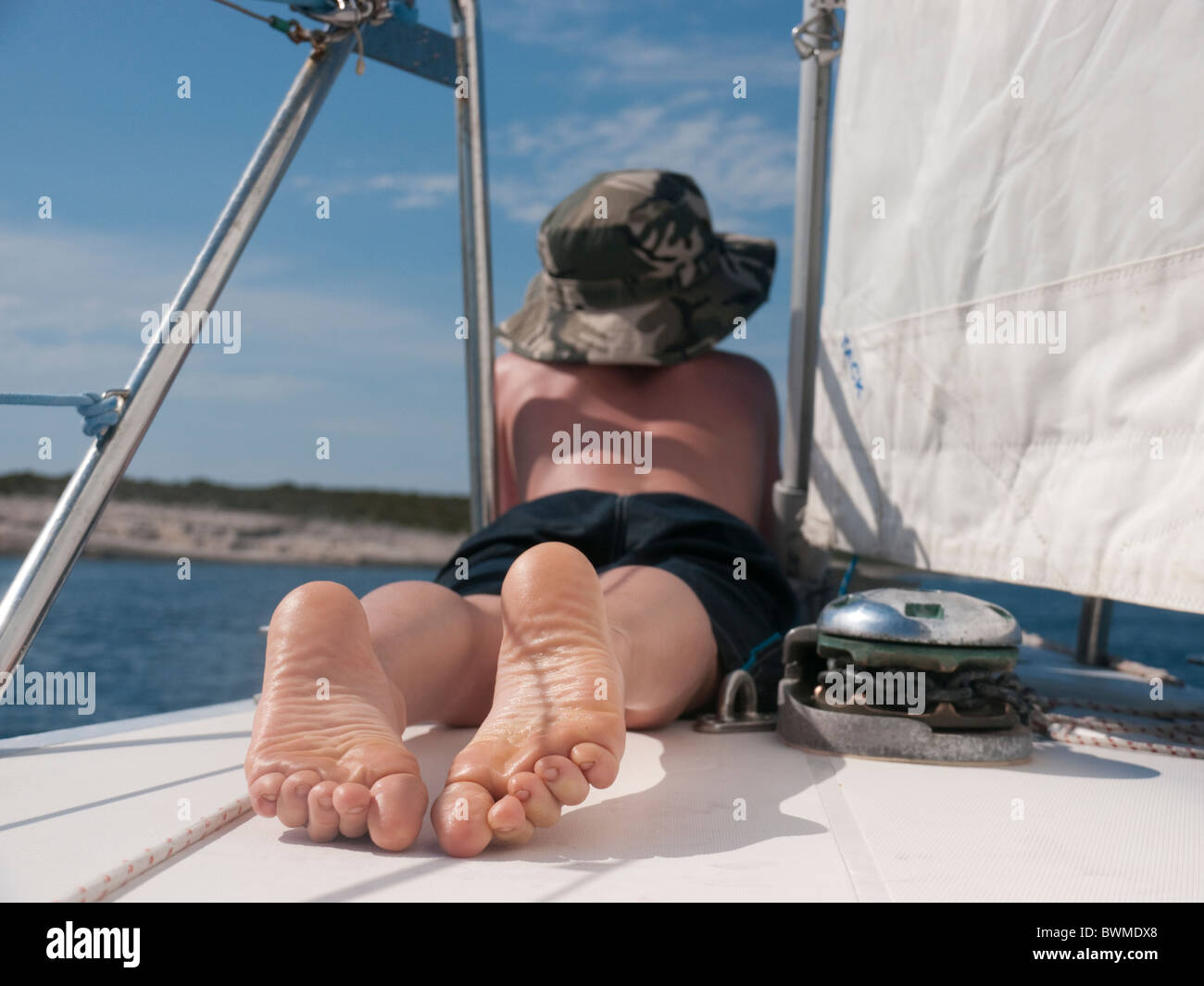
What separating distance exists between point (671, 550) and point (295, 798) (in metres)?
0.84

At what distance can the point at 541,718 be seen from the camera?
991 mm

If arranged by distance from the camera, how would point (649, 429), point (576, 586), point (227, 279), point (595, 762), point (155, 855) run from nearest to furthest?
point (155, 855) → point (595, 762) → point (576, 586) → point (227, 279) → point (649, 429)

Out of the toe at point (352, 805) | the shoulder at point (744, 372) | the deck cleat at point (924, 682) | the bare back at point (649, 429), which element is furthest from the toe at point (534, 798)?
the shoulder at point (744, 372)

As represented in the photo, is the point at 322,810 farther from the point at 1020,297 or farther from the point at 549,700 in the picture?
the point at 1020,297

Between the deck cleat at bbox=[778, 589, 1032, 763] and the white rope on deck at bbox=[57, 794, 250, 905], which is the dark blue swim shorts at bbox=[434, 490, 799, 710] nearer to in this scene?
the deck cleat at bbox=[778, 589, 1032, 763]

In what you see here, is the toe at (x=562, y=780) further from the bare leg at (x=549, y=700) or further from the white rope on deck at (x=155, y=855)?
the white rope on deck at (x=155, y=855)

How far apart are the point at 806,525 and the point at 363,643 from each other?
3.83 feet

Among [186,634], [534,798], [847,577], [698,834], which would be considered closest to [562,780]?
[534,798]

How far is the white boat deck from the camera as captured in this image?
81 centimetres

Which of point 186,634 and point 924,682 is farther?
point 186,634

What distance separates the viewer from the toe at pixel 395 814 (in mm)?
883

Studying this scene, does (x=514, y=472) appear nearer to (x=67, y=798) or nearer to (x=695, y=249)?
(x=695, y=249)

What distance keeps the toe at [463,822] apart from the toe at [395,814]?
0.8 inches
